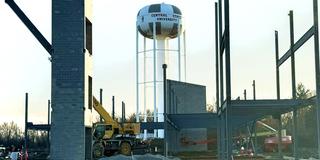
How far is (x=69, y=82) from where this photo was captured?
84.5ft

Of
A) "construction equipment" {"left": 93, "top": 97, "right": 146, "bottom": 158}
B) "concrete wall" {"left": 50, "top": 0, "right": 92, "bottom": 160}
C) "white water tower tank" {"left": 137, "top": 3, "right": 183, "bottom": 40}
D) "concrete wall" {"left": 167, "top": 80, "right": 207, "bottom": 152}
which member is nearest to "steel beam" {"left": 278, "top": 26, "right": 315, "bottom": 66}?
"concrete wall" {"left": 50, "top": 0, "right": 92, "bottom": 160}

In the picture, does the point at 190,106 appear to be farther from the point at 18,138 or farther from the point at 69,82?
the point at 18,138

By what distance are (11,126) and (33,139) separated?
2552cm

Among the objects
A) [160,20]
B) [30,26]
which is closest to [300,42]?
[30,26]

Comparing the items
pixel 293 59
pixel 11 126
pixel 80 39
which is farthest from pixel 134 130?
pixel 11 126

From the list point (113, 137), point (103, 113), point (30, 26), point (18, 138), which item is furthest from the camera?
point (18, 138)

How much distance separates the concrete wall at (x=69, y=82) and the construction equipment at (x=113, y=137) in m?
16.5

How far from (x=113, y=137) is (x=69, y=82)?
2101 centimetres

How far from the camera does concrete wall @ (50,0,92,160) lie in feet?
84.2

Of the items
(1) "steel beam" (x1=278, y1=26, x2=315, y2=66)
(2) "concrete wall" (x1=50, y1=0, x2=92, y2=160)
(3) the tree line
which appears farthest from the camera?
(3) the tree line

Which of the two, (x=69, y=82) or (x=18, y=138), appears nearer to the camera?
(x=69, y=82)

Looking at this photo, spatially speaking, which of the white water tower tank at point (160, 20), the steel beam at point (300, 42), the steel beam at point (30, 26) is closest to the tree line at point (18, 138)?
the white water tower tank at point (160, 20)

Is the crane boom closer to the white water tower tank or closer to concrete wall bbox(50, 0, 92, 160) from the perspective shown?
the white water tower tank

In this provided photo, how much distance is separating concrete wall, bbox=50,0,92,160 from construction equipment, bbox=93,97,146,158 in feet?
54.2
